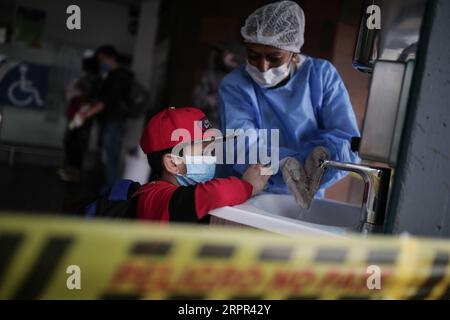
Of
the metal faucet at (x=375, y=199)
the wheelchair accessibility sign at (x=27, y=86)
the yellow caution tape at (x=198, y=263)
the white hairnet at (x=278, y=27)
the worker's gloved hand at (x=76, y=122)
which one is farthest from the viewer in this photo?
the wheelchair accessibility sign at (x=27, y=86)

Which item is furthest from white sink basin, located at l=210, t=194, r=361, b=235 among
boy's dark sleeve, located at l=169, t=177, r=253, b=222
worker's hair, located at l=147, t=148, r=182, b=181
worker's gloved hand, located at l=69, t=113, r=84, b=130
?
worker's gloved hand, located at l=69, t=113, r=84, b=130

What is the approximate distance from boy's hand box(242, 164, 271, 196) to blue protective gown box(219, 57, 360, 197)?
0.15 metres

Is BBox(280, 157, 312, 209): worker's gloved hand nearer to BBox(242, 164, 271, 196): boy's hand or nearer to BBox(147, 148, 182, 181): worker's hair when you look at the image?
BBox(242, 164, 271, 196): boy's hand

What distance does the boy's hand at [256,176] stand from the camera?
1.43 metres

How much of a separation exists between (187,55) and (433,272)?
393 cm

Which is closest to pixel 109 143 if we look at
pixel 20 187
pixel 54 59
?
pixel 20 187

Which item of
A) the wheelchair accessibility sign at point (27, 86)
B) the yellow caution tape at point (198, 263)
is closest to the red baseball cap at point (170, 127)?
the yellow caution tape at point (198, 263)

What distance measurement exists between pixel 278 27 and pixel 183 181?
1.90 feet

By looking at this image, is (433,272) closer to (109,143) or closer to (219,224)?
(219,224)

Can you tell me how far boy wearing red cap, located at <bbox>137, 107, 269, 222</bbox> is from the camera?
128 centimetres

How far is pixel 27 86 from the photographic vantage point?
6535 mm

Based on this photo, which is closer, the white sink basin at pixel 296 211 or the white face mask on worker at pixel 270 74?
the white sink basin at pixel 296 211

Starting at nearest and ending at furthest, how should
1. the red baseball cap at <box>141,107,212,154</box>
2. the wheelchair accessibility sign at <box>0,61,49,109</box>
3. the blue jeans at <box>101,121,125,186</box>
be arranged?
the red baseball cap at <box>141,107,212,154</box>, the blue jeans at <box>101,121,125,186</box>, the wheelchair accessibility sign at <box>0,61,49,109</box>

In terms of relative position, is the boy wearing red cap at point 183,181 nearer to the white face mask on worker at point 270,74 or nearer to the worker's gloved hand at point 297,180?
the worker's gloved hand at point 297,180
